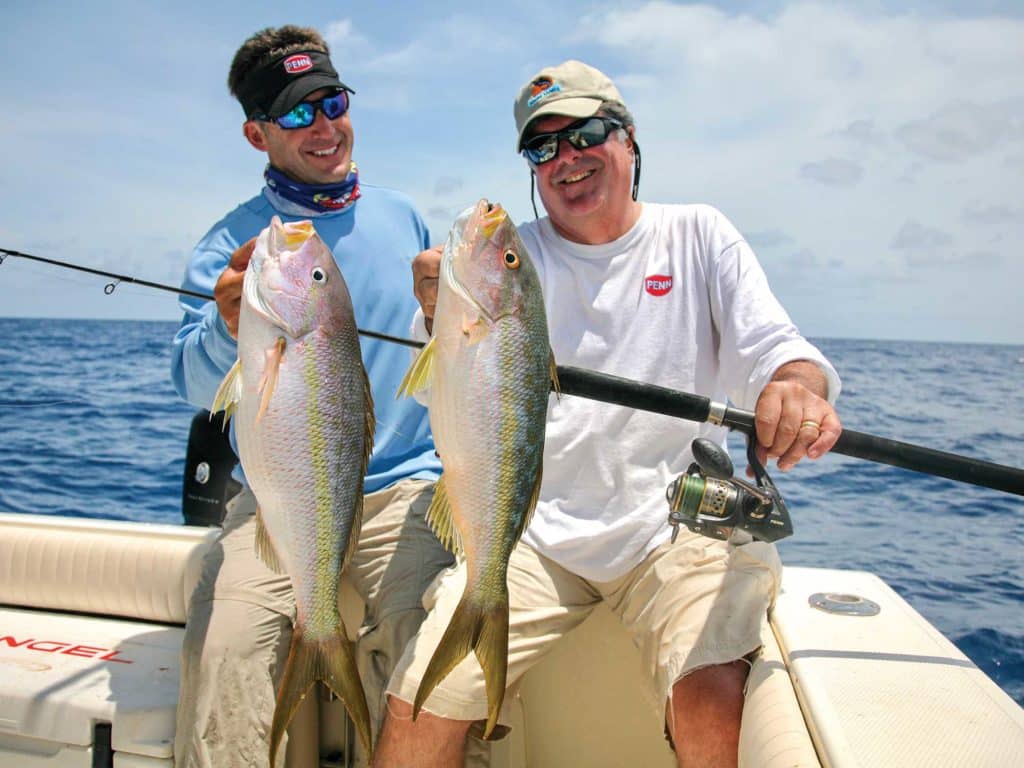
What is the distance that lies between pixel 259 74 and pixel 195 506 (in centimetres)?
266

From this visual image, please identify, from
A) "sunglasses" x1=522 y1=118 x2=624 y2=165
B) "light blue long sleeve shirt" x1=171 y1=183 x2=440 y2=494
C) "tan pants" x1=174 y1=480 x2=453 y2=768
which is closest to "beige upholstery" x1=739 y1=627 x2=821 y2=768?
"tan pants" x1=174 y1=480 x2=453 y2=768

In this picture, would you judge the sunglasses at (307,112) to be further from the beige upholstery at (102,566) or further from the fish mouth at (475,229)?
the beige upholstery at (102,566)

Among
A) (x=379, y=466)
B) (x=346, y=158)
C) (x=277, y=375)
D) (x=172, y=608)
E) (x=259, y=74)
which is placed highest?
(x=259, y=74)

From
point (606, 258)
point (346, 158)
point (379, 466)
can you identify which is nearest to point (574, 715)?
point (379, 466)

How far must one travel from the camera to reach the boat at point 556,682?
227cm

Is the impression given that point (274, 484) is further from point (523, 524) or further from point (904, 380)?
point (904, 380)

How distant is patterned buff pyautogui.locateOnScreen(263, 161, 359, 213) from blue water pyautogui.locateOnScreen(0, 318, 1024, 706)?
2823 millimetres

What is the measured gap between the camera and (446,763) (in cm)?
259

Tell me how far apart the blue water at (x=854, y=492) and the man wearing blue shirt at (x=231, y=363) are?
2.84 metres

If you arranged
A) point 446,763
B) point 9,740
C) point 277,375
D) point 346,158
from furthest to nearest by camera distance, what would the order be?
point 346,158, point 9,740, point 446,763, point 277,375

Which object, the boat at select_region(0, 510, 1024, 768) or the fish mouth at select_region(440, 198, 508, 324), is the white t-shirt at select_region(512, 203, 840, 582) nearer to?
the boat at select_region(0, 510, 1024, 768)

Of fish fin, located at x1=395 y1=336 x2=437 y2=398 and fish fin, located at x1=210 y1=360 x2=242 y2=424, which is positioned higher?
fish fin, located at x1=395 y1=336 x2=437 y2=398

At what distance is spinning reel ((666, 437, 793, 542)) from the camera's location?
253 centimetres

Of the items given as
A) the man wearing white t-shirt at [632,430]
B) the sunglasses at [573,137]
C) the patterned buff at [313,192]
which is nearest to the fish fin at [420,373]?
the man wearing white t-shirt at [632,430]
